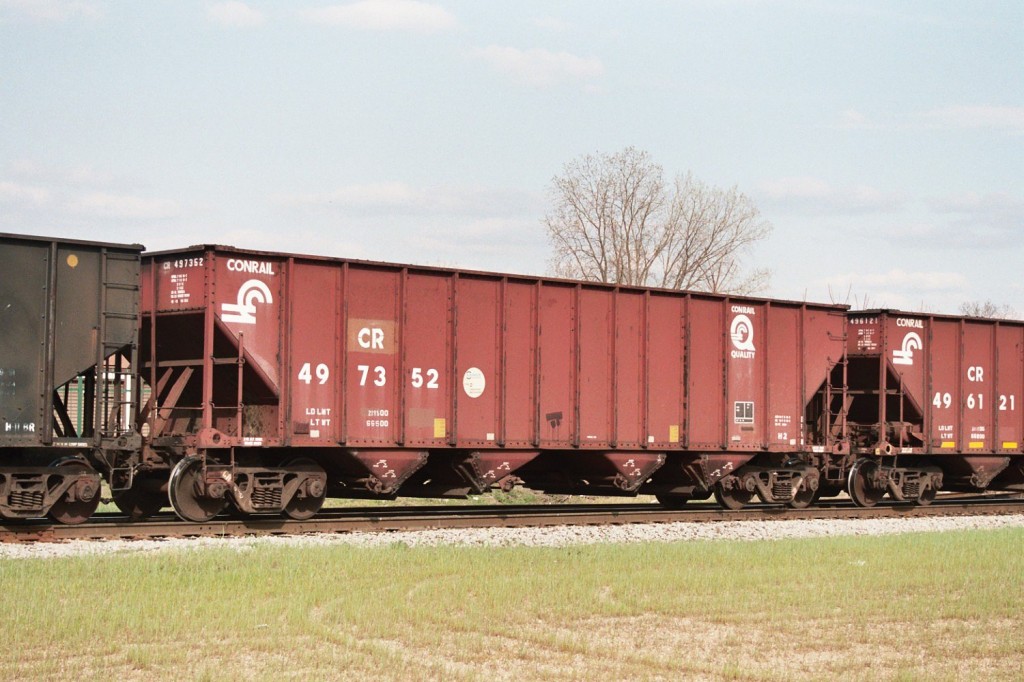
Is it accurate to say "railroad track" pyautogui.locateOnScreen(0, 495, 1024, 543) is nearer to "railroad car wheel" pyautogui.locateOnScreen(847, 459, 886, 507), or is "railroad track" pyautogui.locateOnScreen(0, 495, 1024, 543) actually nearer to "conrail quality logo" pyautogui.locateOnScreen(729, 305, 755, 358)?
"railroad car wheel" pyautogui.locateOnScreen(847, 459, 886, 507)

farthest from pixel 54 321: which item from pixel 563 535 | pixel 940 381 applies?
pixel 940 381

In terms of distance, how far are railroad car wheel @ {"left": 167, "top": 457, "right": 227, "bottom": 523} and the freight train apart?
1.3 inches

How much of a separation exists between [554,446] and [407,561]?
637 centimetres

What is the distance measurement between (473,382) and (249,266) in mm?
4094

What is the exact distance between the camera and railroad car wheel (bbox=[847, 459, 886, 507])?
24.0 meters

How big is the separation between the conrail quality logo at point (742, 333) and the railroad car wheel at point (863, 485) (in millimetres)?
3711

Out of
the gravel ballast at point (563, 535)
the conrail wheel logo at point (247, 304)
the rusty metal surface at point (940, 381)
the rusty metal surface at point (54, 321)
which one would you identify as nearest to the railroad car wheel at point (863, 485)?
the rusty metal surface at point (940, 381)

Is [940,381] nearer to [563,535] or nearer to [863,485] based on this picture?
[863,485]

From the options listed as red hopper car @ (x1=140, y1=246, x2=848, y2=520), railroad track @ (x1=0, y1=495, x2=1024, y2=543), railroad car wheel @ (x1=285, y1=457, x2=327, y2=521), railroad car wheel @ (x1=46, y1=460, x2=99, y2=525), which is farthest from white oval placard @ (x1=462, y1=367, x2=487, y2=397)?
railroad car wheel @ (x1=46, y1=460, x2=99, y2=525)

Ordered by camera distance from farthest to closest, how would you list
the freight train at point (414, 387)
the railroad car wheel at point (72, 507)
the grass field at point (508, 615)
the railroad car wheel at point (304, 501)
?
the railroad car wheel at point (304, 501) < the freight train at point (414, 387) < the railroad car wheel at point (72, 507) < the grass field at point (508, 615)

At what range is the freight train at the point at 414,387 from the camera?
16500 mm

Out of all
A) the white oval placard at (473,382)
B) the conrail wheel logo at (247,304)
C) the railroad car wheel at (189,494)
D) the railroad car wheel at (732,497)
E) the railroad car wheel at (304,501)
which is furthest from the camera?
the railroad car wheel at (732,497)

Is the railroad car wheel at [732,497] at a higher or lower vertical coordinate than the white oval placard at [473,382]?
lower

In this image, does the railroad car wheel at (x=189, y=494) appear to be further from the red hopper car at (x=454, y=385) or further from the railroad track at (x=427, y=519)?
the railroad track at (x=427, y=519)
